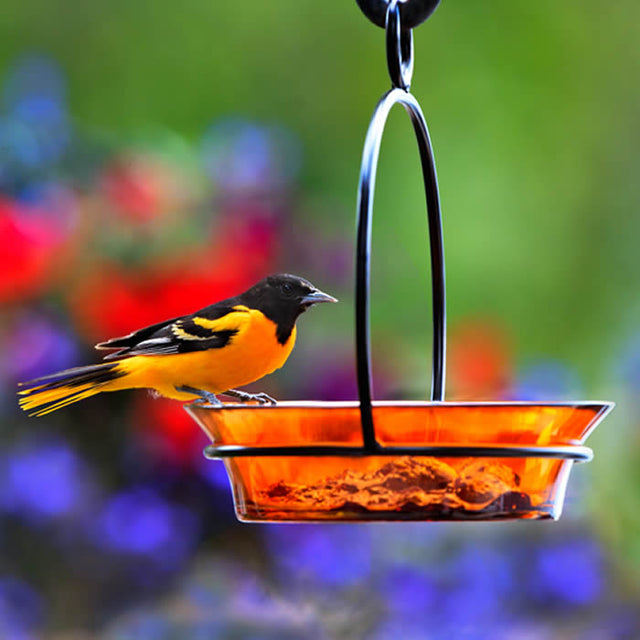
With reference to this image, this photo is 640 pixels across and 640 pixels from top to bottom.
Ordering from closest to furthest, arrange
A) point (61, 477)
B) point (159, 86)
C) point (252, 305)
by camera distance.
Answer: point (252, 305)
point (61, 477)
point (159, 86)

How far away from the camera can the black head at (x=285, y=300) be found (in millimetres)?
1072

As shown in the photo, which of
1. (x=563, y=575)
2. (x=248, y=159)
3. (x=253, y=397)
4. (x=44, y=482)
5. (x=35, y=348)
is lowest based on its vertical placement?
(x=563, y=575)

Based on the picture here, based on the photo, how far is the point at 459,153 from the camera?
3084mm

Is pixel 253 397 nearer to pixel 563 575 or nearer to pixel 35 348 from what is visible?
pixel 35 348

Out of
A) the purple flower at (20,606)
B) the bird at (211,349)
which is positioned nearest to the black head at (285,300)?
the bird at (211,349)

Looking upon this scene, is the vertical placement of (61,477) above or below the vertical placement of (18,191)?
below

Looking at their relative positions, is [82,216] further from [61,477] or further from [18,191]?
[61,477]

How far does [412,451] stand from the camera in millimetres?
779

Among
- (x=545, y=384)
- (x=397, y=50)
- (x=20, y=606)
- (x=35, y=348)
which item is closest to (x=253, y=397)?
(x=397, y=50)

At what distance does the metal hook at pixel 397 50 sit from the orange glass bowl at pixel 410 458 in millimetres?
316

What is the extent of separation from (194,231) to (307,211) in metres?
0.31

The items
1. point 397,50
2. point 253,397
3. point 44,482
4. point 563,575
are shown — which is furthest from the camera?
point 563,575

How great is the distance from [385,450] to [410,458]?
6 centimetres

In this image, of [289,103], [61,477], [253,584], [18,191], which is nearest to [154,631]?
[253,584]
